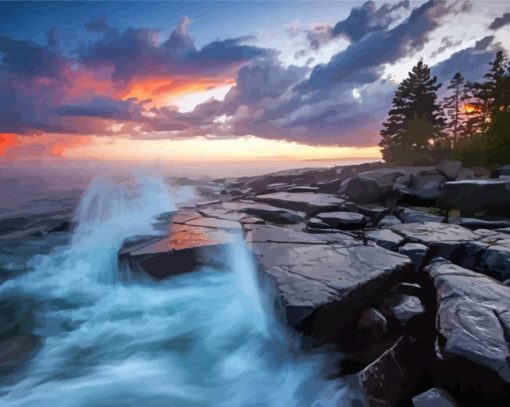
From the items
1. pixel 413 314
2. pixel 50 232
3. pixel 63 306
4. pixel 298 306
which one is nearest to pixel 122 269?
pixel 63 306

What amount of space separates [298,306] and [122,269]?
366 centimetres

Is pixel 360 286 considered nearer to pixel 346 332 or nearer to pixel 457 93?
pixel 346 332

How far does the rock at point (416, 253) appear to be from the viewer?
4.44 meters

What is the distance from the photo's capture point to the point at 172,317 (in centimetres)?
463

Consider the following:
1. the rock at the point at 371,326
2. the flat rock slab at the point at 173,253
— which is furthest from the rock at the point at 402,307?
the flat rock slab at the point at 173,253

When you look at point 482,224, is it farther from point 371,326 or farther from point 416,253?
point 371,326

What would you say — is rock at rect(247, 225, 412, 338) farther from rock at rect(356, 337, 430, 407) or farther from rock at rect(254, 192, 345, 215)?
rock at rect(254, 192, 345, 215)

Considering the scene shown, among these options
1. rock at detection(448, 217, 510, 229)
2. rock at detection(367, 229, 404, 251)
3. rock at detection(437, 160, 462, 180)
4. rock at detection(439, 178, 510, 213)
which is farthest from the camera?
rock at detection(437, 160, 462, 180)

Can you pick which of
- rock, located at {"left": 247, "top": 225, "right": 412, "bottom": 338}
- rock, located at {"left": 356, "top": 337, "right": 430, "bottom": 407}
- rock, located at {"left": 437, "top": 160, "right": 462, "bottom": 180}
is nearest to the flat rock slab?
rock, located at {"left": 247, "top": 225, "right": 412, "bottom": 338}

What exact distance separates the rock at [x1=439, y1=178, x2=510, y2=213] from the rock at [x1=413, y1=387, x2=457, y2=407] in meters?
5.79

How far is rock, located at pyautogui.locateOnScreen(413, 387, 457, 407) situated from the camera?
88.3 inches

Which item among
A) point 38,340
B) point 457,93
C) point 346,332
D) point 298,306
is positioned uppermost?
point 457,93

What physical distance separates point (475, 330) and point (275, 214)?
16.4ft

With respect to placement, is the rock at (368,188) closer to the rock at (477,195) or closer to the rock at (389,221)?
the rock at (477,195)
